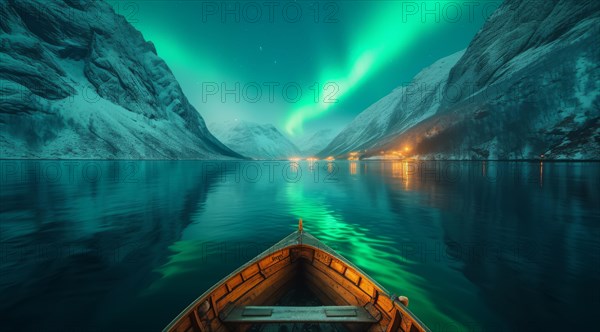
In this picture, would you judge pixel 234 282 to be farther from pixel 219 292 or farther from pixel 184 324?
pixel 184 324

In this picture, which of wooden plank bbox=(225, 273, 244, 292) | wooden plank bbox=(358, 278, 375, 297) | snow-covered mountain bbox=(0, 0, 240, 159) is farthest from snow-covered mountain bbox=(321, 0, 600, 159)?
snow-covered mountain bbox=(0, 0, 240, 159)

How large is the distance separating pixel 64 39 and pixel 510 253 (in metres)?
266

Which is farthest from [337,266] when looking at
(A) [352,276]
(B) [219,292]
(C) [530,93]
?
(C) [530,93]

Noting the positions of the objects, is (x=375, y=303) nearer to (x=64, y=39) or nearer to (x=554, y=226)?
(x=554, y=226)

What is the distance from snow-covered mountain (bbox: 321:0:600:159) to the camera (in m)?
92.8

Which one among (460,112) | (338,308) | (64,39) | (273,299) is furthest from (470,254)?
(64,39)

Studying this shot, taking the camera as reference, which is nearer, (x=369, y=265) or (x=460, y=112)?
(x=369, y=265)

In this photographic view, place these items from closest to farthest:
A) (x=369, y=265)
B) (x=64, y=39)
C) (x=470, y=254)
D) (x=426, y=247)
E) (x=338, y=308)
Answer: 1. (x=338, y=308)
2. (x=369, y=265)
3. (x=470, y=254)
4. (x=426, y=247)
5. (x=64, y=39)

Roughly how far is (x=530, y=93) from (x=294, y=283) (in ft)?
488

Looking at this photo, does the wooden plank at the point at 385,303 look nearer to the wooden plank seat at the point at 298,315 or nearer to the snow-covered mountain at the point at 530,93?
the wooden plank seat at the point at 298,315

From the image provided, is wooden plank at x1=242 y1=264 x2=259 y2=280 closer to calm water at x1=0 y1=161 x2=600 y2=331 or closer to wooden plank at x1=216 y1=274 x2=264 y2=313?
wooden plank at x1=216 y1=274 x2=264 y2=313

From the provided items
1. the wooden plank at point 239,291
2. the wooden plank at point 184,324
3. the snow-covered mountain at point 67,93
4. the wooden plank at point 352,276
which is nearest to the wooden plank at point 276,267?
the wooden plank at point 239,291

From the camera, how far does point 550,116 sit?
99125mm

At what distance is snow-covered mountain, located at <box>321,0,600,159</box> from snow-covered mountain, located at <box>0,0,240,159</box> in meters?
196
